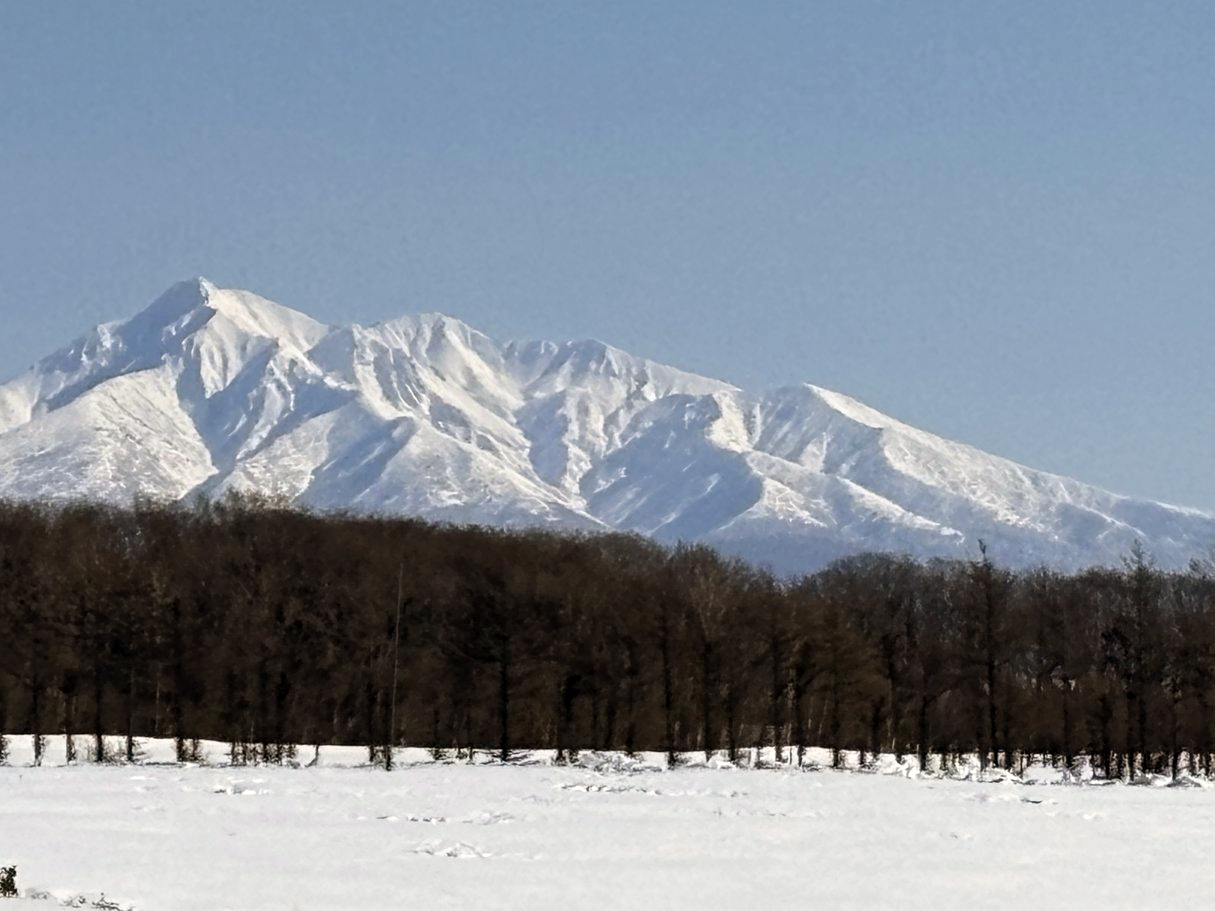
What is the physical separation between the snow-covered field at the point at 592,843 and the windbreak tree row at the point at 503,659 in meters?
15.9

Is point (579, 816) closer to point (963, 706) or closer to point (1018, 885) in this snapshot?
point (1018, 885)

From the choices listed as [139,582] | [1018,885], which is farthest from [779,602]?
[1018,885]

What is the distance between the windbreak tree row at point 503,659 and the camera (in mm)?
74938

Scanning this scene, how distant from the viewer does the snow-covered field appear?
90.5 ft

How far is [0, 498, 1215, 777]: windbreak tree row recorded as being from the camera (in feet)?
246

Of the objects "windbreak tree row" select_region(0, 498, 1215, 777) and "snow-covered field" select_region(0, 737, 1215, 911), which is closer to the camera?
"snow-covered field" select_region(0, 737, 1215, 911)

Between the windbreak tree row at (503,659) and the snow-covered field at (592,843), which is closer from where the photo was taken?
the snow-covered field at (592,843)

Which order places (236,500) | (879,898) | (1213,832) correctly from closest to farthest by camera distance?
(879,898) → (1213,832) → (236,500)

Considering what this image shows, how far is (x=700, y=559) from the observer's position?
117500 mm

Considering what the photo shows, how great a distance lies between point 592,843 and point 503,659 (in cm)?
4310

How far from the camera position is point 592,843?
35125 mm

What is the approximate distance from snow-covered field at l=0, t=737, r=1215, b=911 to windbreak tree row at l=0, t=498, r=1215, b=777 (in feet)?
52.1

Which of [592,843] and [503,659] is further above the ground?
[503,659]

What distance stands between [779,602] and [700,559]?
34.9 metres
